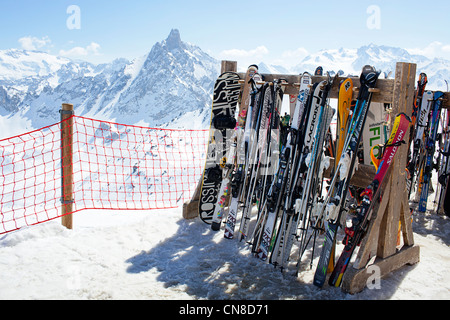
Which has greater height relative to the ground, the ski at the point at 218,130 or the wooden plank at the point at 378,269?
the ski at the point at 218,130

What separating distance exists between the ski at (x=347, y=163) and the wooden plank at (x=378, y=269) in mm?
269

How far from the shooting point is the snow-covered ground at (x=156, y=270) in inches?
Result: 125

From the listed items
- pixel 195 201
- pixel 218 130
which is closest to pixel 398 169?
pixel 218 130

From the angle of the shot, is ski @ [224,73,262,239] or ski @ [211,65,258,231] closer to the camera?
ski @ [224,73,262,239]

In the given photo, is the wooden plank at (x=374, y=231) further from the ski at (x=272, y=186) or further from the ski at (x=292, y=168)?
the ski at (x=272, y=186)

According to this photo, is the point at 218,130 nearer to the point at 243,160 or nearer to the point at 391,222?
the point at 243,160

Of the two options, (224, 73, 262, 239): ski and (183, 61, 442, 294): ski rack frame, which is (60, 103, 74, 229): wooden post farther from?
(183, 61, 442, 294): ski rack frame

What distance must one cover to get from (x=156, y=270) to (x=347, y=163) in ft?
7.83

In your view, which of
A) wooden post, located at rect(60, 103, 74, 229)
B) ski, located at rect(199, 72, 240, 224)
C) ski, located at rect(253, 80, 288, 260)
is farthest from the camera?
ski, located at rect(199, 72, 240, 224)

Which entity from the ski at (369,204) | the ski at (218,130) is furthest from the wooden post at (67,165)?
the ski at (369,204)

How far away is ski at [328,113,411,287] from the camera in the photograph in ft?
10.9

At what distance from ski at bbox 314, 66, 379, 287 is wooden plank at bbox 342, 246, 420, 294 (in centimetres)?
27

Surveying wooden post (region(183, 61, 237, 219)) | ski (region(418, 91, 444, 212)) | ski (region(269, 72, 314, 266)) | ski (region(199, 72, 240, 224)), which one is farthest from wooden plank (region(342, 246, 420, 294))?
ski (region(418, 91, 444, 212))

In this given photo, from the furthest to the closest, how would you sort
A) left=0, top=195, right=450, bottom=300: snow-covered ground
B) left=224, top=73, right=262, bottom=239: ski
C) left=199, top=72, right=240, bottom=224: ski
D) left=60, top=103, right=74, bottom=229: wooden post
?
left=199, top=72, right=240, bottom=224: ski, left=224, top=73, right=262, bottom=239: ski, left=60, top=103, right=74, bottom=229: wooden post, left=0, top=195, right=450, bottom=300: snow-covered ground
